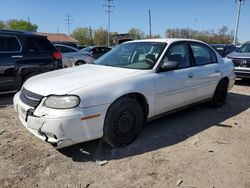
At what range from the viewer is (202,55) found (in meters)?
5.21

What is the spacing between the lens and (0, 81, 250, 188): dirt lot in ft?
9.54

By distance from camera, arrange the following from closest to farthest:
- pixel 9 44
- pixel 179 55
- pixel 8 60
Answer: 1. pixel 179 55
2. pixel 8 60
3. pixel 9 44

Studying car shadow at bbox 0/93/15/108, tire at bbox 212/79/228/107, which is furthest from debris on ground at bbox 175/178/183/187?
car shadow at bbox 0/93/15/108

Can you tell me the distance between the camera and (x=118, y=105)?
3438 millimetres

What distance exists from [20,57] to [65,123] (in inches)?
158

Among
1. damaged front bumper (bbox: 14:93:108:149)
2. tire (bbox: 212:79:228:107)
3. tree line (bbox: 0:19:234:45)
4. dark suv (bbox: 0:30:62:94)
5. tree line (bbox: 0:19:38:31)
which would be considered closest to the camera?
damaged front bumper (bbox: 14:93:108:149)

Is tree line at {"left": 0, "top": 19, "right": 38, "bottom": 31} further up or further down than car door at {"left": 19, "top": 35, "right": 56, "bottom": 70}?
further up

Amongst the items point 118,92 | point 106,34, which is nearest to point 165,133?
point 118,92

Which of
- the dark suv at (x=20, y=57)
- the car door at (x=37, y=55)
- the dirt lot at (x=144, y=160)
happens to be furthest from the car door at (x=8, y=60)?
the dirt lot at (x=144, y=160)

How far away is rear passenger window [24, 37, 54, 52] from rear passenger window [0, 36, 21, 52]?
0.24 m

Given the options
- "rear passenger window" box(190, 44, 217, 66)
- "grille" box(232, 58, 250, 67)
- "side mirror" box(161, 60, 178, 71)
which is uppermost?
"rear passenger window" box(190, 44, 217, 66)

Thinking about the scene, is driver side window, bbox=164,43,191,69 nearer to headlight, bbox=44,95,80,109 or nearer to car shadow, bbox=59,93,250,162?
car shadow, bbox=59,93,250,162

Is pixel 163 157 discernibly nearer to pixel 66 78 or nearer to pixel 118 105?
pixel 118 105

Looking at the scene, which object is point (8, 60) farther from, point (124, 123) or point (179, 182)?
point (179, 182)
